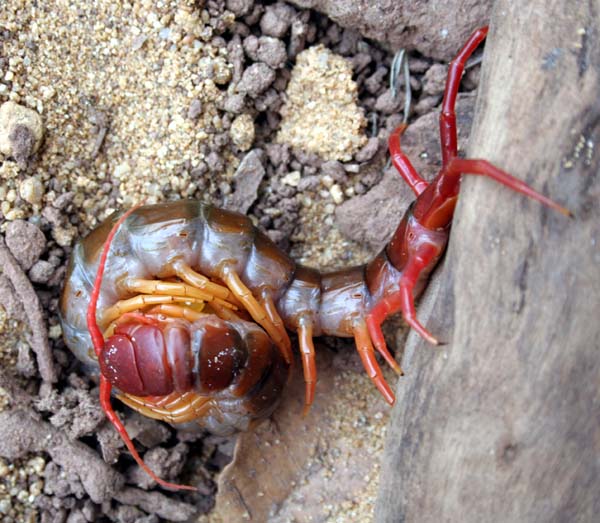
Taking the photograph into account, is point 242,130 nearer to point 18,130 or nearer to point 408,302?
point 18,130

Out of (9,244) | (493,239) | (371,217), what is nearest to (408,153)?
(371,217)

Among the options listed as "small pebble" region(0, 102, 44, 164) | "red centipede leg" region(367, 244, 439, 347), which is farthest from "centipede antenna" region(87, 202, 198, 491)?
"red centipede leg" region(367, 244, 439, 347)

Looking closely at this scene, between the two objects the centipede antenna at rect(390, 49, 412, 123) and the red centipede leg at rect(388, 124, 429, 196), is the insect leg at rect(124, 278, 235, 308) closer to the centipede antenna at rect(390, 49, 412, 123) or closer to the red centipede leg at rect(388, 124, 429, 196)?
the red centipede leg at rect(388, 124, 429, 196)

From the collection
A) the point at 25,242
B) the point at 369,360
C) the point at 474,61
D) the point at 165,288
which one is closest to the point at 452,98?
the point at 474,61

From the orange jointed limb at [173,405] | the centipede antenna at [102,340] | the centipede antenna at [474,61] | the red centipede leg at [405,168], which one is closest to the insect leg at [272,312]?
the orange jointed limb at [173,405]

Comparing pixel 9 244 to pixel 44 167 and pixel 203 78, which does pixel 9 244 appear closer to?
pixel 44 167

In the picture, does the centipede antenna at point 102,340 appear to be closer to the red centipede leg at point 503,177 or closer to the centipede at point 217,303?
the centipede at point 217,303
